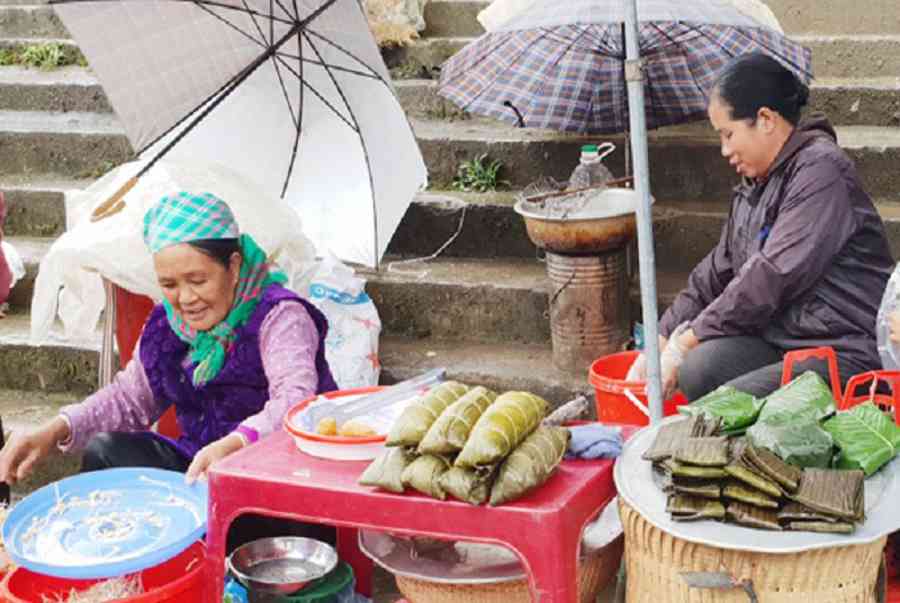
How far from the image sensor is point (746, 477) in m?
2.89

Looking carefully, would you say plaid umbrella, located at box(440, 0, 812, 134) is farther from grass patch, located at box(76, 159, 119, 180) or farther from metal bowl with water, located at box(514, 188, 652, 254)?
grass patch, located at box(76, 159, 119, 180)

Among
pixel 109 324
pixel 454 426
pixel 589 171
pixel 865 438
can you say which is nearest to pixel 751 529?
pixel 865 438

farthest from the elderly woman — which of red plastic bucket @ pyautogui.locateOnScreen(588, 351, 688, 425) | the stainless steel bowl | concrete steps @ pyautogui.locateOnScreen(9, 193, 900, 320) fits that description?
concrete steps @ pyautogui.locateOnScreen(9, 193, 900, 320)

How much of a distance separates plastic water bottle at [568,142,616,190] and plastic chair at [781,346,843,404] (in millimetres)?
1497

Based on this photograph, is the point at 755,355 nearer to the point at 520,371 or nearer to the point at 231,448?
the point at 520,371

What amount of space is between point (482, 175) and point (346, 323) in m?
1.40

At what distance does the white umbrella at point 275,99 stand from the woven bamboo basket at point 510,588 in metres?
1.85

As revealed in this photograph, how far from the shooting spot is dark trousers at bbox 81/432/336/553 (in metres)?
4.20

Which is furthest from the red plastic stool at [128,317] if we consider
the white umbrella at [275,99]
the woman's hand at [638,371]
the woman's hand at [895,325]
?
the woman's hand at [895,325]

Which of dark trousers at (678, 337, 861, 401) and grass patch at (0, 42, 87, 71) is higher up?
grass patch at (0, 42, 87, 71)

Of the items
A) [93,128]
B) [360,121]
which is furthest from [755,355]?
[93,128]

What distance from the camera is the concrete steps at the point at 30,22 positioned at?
26.8ft

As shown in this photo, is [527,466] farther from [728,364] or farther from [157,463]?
[157,463]

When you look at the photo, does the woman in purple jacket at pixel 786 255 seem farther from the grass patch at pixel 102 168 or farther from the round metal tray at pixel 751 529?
the grass patch at pixel 102 168
